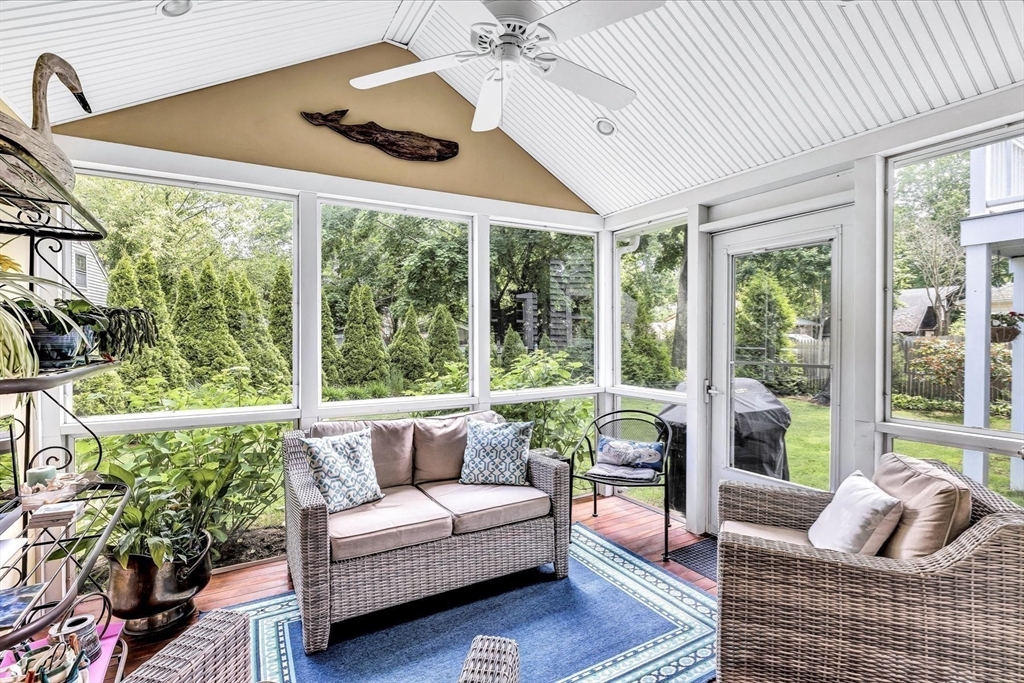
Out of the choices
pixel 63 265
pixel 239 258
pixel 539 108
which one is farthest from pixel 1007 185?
pixel 63 265

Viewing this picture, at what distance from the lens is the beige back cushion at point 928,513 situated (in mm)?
1820

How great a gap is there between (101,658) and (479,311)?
2810 mm

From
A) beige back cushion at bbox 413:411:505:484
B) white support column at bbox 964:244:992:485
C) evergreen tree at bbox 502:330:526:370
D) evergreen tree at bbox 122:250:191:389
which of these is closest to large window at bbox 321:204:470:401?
evergreen tree at bbox 502:330:526:370

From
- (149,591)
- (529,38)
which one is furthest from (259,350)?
(529,38)

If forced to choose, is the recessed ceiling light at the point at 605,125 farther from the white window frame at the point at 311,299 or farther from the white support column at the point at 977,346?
the white support column at the point at 977,346

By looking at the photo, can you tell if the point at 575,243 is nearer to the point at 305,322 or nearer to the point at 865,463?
the point at 305,322

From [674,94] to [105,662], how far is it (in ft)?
11.9

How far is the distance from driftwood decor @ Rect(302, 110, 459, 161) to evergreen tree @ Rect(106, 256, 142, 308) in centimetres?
137

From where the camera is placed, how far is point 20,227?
4.38ft

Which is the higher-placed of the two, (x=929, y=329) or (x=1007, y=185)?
(x=1007, y=185)

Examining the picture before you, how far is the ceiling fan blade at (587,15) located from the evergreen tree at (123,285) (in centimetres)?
253

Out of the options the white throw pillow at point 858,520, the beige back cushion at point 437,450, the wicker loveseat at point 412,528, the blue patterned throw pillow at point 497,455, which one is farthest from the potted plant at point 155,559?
the white throw pillow at point 858,520

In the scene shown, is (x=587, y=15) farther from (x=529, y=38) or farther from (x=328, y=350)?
(x=328, y=350)

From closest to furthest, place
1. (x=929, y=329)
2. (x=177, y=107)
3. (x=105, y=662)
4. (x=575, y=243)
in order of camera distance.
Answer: (x=105, y=662)
(x=929, y=329)
(x=177, y=107)
(x=575, y=243)
